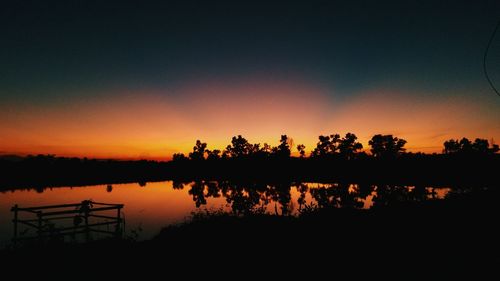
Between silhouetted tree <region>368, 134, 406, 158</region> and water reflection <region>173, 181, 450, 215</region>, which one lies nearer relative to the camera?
water reflection <region>173, 181, 450, 215</region>

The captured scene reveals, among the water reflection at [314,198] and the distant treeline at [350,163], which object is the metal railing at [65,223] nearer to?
the water reflection at [314,198]

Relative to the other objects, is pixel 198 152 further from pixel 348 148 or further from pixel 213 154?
pixel 348 148

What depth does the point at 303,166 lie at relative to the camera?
436 feet

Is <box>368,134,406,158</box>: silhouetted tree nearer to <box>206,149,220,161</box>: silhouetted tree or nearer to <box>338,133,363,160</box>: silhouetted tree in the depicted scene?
<box>338,133,363,160</box>: silhouetted tree

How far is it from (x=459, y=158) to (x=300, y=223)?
102 metres

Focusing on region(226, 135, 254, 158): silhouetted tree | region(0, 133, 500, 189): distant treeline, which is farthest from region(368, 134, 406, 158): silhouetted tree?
region(226, 135, 254, 158): silhouetted tree

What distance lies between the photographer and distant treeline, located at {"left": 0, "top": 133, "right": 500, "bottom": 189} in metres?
92.6

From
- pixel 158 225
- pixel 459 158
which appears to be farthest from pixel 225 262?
pixel 459 158

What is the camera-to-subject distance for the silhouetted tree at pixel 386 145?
421 feet

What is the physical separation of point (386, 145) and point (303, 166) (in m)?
33.4

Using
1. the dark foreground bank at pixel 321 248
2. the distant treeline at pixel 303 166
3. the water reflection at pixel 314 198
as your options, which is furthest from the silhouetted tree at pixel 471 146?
the dark foreground bank at pixel 321 248

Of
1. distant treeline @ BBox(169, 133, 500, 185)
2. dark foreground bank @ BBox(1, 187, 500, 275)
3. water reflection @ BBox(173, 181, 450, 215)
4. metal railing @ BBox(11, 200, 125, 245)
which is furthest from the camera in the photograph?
distant treeline @ BBox(169, 133, 500, 185)

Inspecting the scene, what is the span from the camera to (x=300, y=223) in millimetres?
19062

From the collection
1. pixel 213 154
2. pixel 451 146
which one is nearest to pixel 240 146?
pixel 213 154
